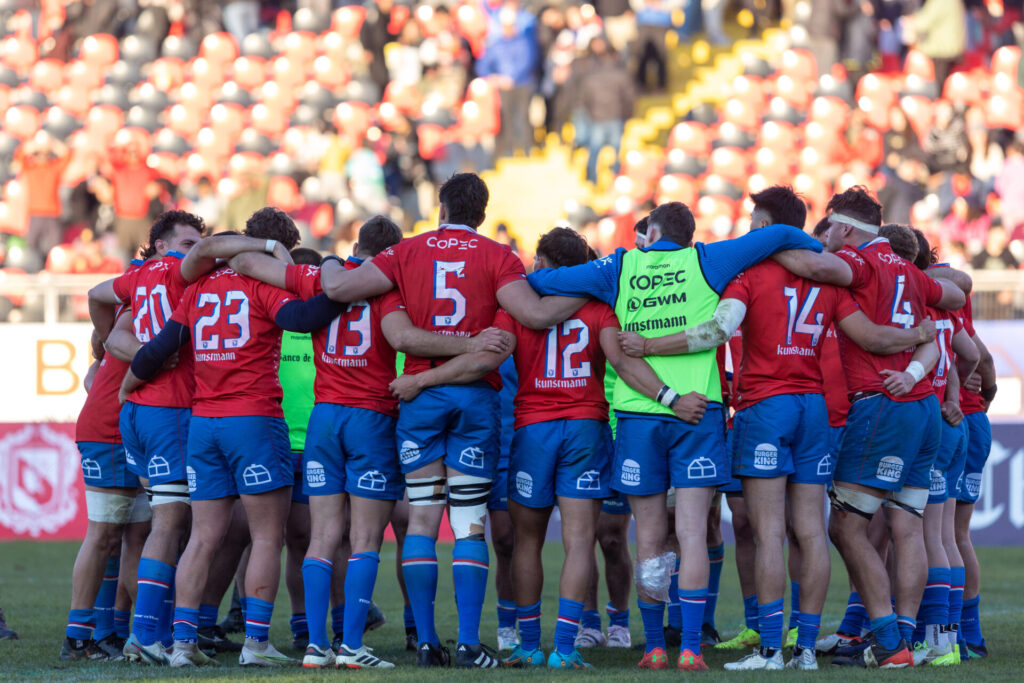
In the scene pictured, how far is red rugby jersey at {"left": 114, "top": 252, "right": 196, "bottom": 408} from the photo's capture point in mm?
6762

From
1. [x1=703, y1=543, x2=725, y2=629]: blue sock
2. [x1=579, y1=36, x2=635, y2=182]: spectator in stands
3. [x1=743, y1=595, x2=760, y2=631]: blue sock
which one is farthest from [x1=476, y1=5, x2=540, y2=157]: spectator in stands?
[x1=743, y1=595, x2=760, y2=631]: blue sock

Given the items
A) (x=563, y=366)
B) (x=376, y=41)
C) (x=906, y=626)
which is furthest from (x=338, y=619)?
(x=376, y=41)

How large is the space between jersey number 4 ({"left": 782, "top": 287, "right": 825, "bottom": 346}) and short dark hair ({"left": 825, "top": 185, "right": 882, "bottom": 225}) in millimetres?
570

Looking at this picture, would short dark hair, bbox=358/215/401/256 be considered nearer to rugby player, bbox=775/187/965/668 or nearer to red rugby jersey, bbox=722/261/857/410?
red rugby jersey, bbox=722/261/857/410

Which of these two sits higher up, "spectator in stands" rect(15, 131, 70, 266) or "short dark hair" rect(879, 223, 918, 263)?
"spectator in stands" rect(15, 131, 70, 266)

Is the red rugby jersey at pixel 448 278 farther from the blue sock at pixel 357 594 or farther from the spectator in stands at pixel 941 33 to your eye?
the spectator in stands at pixel 941 33

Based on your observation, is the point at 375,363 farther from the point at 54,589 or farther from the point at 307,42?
the point at 307,42

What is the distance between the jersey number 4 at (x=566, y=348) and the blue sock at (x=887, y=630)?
1769 millimetres

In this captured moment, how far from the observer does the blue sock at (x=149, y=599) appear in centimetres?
651

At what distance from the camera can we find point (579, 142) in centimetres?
1881

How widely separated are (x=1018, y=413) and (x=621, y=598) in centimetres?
740

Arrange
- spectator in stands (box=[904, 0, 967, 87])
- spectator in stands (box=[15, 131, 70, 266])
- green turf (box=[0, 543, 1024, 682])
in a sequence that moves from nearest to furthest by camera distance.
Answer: green turf (box=[0, 543, 1024, 682]) < spectator in stands (box=[904, 0, 967, 87]) < spectator in stands (box=[15, 131, 70, 266])

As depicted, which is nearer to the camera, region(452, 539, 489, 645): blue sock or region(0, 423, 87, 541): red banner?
region(452, 539, 489, 645): blue sock

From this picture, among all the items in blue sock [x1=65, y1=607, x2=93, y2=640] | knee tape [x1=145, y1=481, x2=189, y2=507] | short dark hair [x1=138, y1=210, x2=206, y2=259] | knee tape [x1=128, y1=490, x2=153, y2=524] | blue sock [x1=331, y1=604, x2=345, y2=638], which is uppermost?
short dark hair [x1=138, y1=210, x2=206, y2=259]
